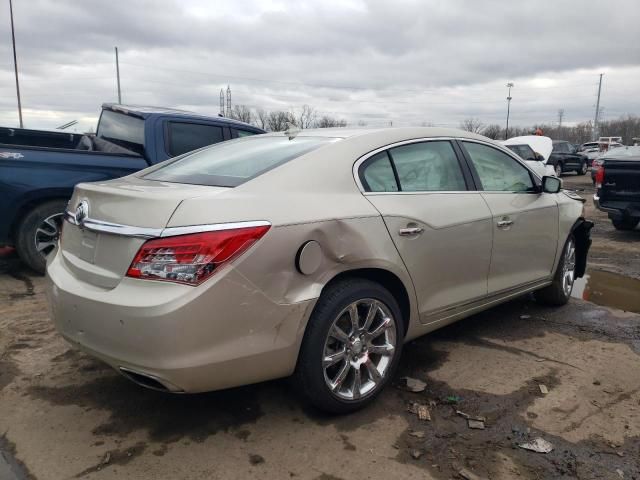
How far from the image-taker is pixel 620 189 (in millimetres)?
8891

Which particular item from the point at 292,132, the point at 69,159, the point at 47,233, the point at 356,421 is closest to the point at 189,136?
the point at 69,159

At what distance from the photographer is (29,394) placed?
328 cm

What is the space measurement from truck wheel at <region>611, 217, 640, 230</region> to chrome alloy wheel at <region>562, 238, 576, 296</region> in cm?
451

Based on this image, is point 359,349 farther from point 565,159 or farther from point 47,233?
point 565,159

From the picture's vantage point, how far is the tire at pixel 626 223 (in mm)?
8867

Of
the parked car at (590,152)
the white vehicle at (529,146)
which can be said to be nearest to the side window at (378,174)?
the white vehicle at (529,146)

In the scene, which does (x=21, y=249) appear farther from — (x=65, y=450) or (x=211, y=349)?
(x=211, y=349)

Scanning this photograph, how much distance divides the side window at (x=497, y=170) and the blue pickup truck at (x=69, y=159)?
3.72 m

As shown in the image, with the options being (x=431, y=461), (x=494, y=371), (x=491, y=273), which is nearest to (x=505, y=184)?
(x=491, y=273)

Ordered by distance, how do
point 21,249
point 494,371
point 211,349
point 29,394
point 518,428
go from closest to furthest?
point 211,349 < point 518,428 < point 29,394 < point 494,371 < point 21,249

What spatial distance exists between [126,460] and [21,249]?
12.1ft

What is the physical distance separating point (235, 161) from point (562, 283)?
3.26m

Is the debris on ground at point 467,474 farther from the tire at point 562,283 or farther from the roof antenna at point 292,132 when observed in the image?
the tire at point 562,283

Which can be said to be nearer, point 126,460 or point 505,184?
point 126,460
